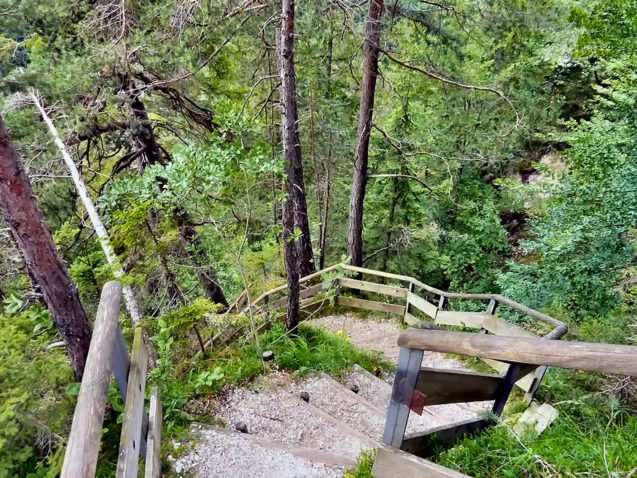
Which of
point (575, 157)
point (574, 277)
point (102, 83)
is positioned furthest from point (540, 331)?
point (102, 83)

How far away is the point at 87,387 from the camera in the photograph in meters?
1.56

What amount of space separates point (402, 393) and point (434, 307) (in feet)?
19.1

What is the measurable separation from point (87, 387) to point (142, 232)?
378 centimetres

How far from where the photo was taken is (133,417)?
78.0 inches

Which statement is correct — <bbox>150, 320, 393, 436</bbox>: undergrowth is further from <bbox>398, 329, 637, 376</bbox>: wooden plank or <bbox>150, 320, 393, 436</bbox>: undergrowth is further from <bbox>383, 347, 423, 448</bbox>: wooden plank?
<bbox>398, 329, 637, 376</bbox>: wooden plank

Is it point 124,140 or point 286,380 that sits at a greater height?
point 124,140

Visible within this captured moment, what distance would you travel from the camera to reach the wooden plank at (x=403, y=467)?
A: 1799 mm

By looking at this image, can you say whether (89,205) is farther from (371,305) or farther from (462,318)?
(462,318)

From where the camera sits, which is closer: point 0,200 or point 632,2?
point 0,200

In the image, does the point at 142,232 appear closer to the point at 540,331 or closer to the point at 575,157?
the point at 540,331

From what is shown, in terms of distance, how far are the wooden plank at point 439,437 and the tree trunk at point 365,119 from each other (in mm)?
5870

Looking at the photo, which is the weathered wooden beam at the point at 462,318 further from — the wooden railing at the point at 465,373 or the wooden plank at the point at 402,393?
the wooden plank at the point at 402,393

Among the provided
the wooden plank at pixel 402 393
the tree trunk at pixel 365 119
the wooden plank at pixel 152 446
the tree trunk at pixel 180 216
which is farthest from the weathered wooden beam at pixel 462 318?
the wooden plank at pixel 152 446

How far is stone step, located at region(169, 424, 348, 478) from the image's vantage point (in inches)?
128
